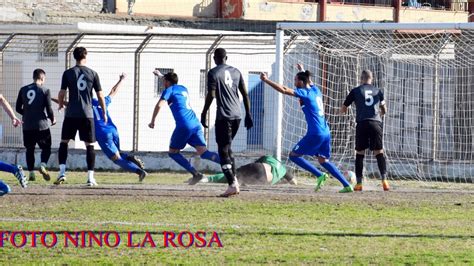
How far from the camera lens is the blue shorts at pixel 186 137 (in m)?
18.1

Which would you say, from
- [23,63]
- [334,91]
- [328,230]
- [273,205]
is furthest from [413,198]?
[23,63]

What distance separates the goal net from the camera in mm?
A: 22531

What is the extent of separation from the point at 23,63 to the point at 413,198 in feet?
44.7

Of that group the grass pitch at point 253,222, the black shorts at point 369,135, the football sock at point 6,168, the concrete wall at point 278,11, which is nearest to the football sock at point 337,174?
the grass pitch at point 253,222

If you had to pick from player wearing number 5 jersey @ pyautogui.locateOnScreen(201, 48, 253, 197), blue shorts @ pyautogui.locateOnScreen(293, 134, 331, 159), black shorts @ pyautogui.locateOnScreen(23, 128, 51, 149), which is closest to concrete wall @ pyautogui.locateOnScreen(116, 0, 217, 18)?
black shorts @ pyautogui.locateOnScreen(23, 128, 51, 149)

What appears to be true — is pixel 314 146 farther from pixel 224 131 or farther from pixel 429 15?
pixel 429 15

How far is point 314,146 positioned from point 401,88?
8.03m

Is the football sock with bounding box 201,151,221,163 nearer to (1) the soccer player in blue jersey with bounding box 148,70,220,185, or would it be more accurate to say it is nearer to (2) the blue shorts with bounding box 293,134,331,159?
(1) the soccer player in blue jersey with bounding box 148,70,220,185

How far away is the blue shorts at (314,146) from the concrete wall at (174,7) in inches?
908

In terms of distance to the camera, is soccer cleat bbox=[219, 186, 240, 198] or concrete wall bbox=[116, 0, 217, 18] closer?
soccer cleat bbox=[219, 186, 240, 198]

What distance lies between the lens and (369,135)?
58.7ft

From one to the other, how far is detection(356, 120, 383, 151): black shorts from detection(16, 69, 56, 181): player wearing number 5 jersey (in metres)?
5.05

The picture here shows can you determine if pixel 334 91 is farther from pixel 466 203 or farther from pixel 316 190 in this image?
pixel 466 203

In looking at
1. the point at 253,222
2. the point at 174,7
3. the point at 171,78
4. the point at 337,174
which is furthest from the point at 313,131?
the point at 174,7
